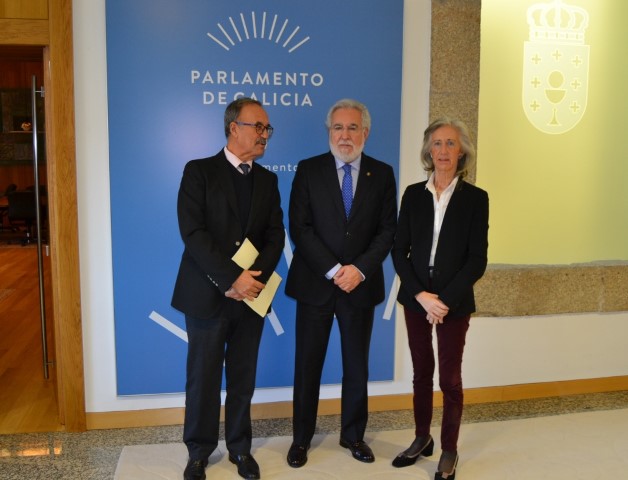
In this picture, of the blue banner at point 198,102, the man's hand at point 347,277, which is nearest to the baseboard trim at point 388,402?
the blue banner at point 198,102

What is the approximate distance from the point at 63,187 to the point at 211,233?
106 centimetres

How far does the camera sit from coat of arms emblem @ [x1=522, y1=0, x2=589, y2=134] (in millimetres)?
4215

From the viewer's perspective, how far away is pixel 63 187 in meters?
3.43

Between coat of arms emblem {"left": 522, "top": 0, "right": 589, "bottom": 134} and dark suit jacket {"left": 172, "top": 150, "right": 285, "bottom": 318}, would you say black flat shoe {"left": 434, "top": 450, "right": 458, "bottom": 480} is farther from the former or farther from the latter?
coat of arms emblem {"left": 522, "top": 0, "right": 589, "bottom": 134}

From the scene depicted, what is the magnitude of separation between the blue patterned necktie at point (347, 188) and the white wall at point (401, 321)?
819 millimetres

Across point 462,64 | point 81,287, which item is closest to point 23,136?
point 81,287

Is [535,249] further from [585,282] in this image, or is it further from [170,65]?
[170,65]

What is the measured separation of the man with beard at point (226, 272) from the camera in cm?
285

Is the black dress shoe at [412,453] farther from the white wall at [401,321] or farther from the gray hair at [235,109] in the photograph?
the gray hair at [235,109]

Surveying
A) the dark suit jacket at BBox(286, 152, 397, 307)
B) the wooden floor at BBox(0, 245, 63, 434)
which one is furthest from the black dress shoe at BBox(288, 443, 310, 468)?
the wooden floor at BBox(0, 245, 63, 434)

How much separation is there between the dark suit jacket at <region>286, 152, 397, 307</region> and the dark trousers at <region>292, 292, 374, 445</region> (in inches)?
2.8

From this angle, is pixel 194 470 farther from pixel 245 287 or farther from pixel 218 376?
pixel 245 287

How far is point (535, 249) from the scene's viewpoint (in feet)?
14.5

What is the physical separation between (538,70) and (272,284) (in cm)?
247
